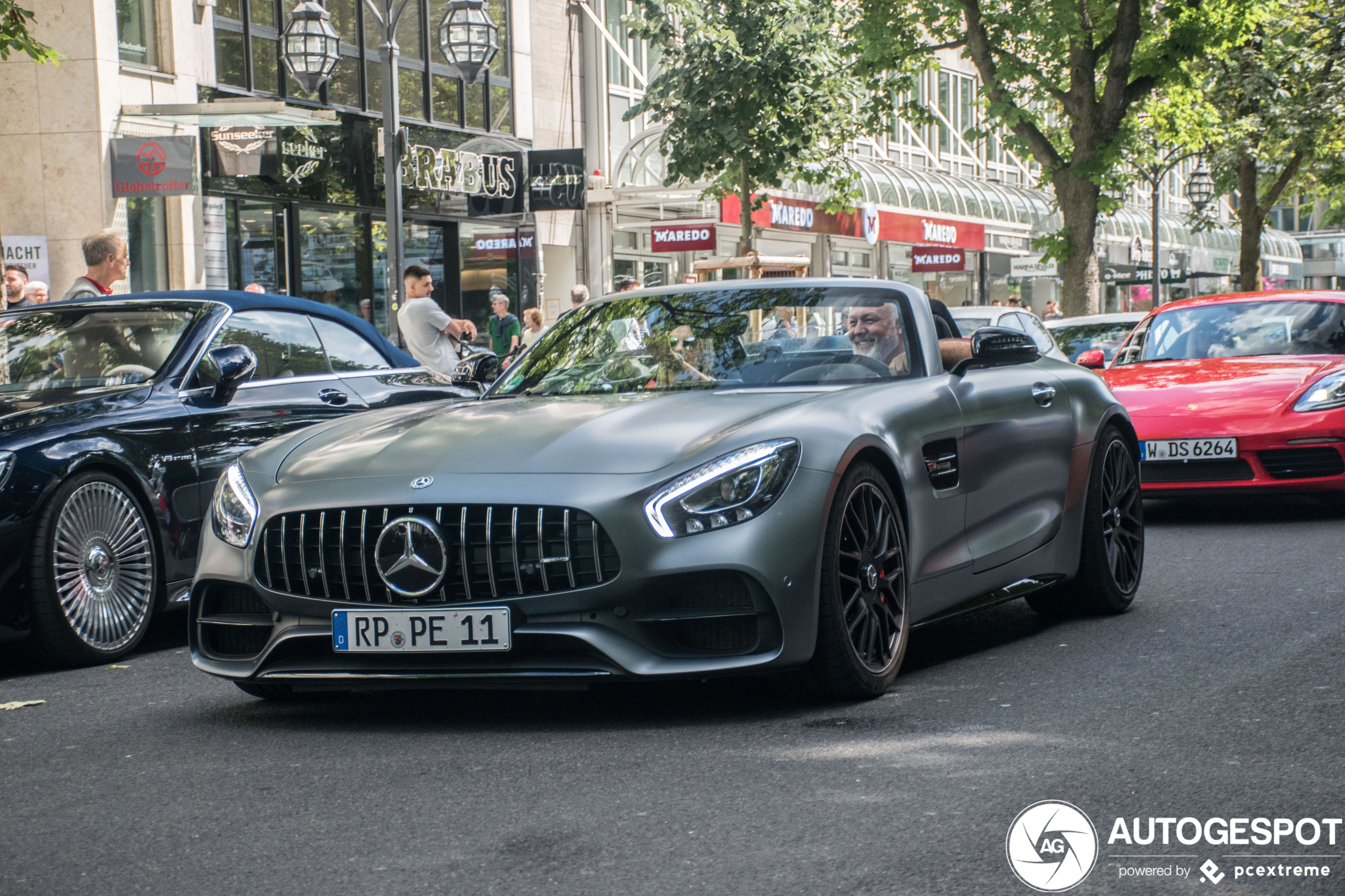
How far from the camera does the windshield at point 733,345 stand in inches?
233

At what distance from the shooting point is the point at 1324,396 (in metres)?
10.6

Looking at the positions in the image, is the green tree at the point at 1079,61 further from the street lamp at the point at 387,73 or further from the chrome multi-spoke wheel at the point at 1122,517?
the chrome multi-spoke wheel at the point at 1122,517

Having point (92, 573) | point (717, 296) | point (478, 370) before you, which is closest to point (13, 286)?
point (92, 573)

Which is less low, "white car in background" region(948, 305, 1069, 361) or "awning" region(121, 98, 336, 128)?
"awning" region(121, 98, 336, 128)

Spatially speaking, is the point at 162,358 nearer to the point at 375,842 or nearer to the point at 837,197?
the point at 375,842

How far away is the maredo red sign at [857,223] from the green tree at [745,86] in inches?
239

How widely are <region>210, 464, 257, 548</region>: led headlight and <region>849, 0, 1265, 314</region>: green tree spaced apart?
20830 millimetres

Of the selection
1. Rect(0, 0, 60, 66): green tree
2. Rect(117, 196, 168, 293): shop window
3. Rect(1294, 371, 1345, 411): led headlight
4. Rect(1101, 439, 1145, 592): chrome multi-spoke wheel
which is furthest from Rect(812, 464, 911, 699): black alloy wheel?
Rect(117, 196, 168, 293): shop window

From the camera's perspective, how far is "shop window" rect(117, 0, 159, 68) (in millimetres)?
20438

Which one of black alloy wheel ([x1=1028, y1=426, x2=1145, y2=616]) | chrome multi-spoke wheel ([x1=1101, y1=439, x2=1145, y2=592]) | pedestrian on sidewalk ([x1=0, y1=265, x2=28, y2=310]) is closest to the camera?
black alloy wheel ([x1=1028, y1=426, x2=1145, y2=616])

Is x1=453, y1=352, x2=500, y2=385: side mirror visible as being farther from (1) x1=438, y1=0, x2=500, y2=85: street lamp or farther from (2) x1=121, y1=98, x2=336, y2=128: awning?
(2) x1=121, y1=98, x2=336, y2=128: awning

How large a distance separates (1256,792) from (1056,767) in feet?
1.64

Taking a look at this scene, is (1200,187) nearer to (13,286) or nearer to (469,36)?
(469,36)

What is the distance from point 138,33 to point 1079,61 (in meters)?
13.2
